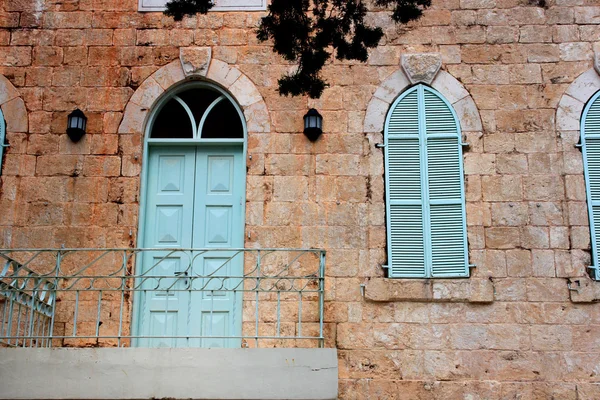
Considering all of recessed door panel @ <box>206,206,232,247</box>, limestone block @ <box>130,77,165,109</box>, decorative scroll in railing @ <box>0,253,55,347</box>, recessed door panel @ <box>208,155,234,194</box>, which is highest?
limestone block @ <box>130,77,165,109</box>

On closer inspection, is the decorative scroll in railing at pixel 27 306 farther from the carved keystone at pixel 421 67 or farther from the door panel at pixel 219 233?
the carved keystone at pixel 421 67

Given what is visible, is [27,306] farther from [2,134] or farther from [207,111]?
[207,111]

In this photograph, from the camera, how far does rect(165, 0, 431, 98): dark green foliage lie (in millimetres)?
7086

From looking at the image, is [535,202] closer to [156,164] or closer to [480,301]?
[480,301]

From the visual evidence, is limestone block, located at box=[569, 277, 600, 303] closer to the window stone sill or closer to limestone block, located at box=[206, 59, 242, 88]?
the window stone sill

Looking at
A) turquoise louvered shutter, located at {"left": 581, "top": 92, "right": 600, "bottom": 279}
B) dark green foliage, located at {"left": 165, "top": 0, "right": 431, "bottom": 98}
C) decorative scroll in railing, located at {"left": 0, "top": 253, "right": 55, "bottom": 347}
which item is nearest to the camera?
decorative scroll in railing, located at {"left": 0, "top": 253, "right": 55, "bottom": 347}

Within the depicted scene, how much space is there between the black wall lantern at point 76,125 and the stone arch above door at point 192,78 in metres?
0.41

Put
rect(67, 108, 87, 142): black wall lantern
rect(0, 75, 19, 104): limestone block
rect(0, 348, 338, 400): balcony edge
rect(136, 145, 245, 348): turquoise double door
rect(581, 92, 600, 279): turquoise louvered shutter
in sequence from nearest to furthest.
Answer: rect(0, 348, 338, 400): balcony edge
rect(581, 92, 600, 279): turquoise louvered shutter
rect(136, 145, 245, 348): turquoise double door
rect(67, 108, 87, 142): black wall lantern
rect(0, 75, 19, 104): limestone block

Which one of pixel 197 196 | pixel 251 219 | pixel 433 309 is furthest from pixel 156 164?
pixel 433 309

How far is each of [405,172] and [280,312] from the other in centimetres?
199

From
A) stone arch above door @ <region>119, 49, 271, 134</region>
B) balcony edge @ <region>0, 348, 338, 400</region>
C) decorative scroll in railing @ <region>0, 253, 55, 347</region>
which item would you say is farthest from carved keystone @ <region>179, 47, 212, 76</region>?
balcony edge @ <region>0, 348, 338, 400</region>

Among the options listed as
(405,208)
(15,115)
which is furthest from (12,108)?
(405,208)

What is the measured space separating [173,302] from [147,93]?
2.33 m

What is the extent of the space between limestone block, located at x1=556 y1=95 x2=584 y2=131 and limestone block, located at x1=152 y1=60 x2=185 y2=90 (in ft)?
13.6
